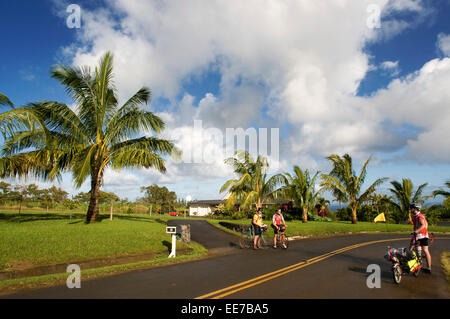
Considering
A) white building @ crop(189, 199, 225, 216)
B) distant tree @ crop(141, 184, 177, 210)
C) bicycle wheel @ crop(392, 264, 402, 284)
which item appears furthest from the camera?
distant tree @ crop(141, 184, 177, 210)

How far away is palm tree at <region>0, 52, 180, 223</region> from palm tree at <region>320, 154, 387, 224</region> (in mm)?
17649

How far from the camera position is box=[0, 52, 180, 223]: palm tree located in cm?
1327

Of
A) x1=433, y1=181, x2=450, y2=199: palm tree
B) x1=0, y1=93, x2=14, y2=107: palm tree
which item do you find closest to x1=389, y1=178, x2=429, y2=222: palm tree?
x1=433, y1=181, x2=450, y2=199: palm tree

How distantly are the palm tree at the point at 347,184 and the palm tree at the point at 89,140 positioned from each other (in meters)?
17.6

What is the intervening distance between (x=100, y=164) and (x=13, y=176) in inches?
154

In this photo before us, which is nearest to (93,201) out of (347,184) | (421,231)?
(421,231)

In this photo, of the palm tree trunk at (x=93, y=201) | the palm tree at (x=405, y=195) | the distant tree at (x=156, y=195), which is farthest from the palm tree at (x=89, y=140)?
the distant tree at (x=156, y=195)

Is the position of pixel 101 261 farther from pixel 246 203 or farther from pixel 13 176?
pixel 246 203

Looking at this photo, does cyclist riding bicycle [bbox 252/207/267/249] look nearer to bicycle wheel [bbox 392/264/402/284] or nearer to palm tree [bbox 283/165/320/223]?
bicycle wheel [bbox 392/264/402/284]

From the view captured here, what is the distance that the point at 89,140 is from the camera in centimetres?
1515
